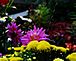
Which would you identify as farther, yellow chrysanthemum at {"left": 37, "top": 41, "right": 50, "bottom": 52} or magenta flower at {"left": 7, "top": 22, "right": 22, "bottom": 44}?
magenta flower at {"left": 7, "top": 22, "right": 22, "bottom": 44}

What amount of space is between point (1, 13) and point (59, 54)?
6.63ft

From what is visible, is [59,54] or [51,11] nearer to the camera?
[59,54]

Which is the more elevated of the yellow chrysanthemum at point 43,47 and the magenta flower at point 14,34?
the yellow chrysanthemum at point 43,47

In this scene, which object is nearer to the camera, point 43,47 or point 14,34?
point 43,47

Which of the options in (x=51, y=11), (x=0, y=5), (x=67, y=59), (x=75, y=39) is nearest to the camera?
(x=67, y=59)

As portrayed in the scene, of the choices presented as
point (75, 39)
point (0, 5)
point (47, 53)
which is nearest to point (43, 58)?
point (47, 53)

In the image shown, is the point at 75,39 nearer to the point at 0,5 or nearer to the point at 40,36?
the point at 0,5

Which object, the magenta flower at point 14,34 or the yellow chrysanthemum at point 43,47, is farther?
the magenta flower at point 14,34

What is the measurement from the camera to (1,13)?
468 cm

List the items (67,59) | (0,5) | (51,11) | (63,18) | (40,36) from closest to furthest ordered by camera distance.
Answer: (67,59)
(40,36)
(0,5)
(51,11)
(63,18)

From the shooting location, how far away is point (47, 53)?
2.76 m

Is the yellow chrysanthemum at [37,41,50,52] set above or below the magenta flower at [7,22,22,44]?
above

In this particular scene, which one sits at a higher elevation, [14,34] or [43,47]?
[43,47]

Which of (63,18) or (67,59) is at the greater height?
(67,59)
